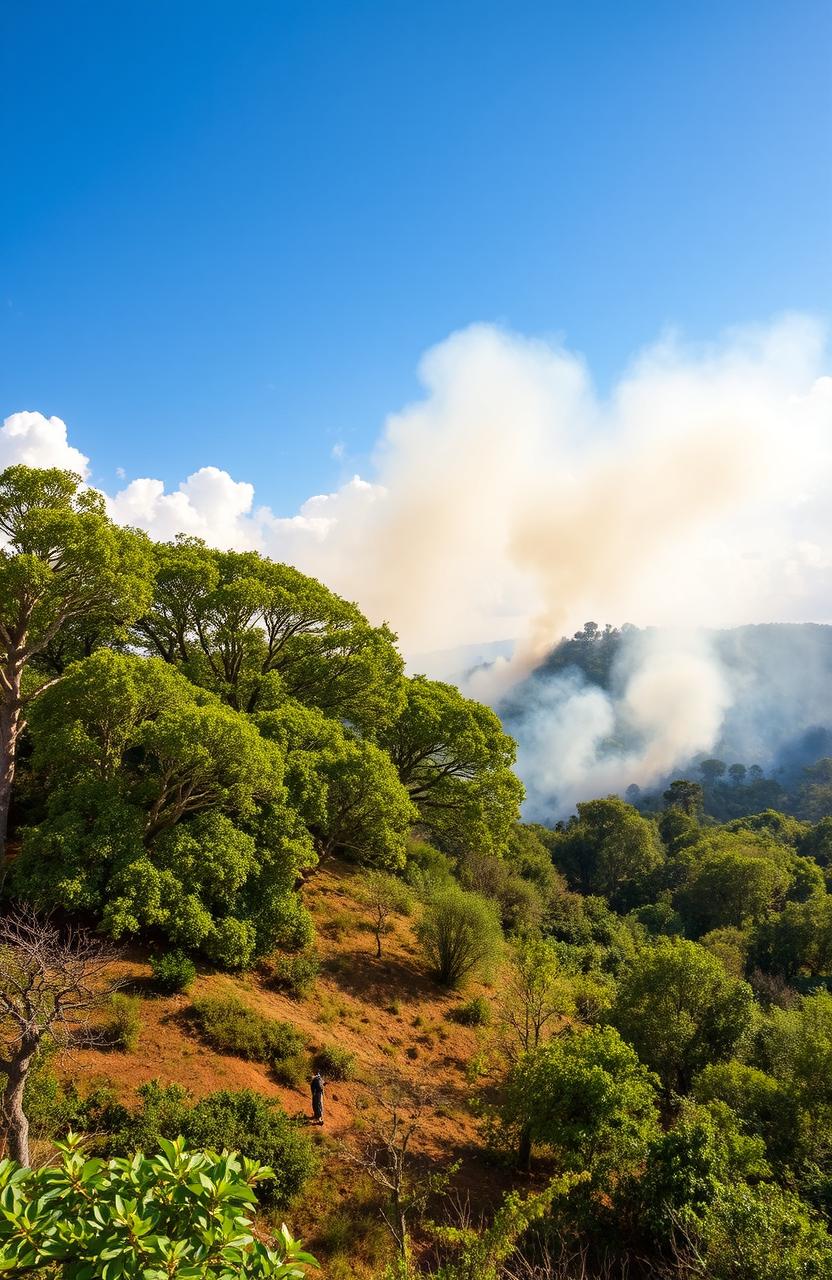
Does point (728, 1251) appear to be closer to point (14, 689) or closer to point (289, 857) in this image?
point (289, 857)

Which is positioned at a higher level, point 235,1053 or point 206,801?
point 206,801

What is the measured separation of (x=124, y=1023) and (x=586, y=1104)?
1053 centimetres

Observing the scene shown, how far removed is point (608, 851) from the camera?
6303cm

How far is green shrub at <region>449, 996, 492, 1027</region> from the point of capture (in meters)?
20.8

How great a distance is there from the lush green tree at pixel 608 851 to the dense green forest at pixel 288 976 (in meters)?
30.6

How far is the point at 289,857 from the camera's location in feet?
60.1

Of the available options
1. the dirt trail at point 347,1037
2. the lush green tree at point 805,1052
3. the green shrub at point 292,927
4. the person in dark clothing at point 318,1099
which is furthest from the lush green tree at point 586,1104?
the green shrub at point 292,927

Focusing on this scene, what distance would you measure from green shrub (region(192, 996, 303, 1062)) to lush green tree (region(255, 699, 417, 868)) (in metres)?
5.79

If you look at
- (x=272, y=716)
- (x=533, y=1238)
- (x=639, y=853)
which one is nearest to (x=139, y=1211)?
(x=533, y=1238)

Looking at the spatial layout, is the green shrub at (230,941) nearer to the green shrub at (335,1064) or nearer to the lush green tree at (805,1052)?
the green shrub at (335,1064)

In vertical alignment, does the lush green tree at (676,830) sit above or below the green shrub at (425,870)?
below

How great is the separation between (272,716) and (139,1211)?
1692cm

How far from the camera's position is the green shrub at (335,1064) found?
1559 cm

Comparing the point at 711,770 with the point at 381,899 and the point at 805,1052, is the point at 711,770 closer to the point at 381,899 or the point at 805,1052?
the point at 805,1052
